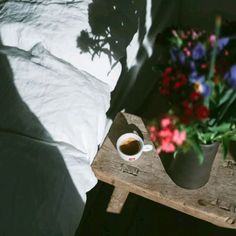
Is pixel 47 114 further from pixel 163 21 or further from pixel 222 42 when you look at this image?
pixel 163 21

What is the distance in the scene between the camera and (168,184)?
3.65 feet

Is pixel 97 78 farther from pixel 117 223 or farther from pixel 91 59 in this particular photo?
pixel 117 223

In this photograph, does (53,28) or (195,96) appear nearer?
(195,96)

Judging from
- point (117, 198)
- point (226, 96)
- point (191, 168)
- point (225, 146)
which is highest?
point (226, 96)

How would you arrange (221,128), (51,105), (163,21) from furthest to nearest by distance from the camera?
1. (163,21)
2. (51,105)
3. (221,128)

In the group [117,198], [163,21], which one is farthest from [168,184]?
[163,21]

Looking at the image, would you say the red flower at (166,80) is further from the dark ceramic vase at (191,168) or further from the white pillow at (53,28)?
the white pillow at (53,28)

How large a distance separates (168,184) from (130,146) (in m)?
0.16

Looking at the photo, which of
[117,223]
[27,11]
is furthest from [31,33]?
[117,223]

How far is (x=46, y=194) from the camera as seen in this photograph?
98cm

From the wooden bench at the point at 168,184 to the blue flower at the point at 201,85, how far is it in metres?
0.42

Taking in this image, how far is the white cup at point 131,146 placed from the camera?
1.14 metres

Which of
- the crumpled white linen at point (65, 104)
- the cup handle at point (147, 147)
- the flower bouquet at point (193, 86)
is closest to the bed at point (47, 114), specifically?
the crumpled white linen at point (65, 104)

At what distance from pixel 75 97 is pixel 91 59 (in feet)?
0.50
